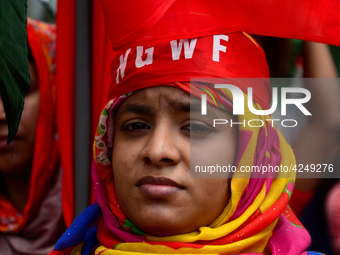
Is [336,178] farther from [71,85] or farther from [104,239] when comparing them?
[71,85]

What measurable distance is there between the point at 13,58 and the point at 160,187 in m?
0.50

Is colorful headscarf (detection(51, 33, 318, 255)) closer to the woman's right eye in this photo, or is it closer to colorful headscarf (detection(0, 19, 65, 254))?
the woman's right eye

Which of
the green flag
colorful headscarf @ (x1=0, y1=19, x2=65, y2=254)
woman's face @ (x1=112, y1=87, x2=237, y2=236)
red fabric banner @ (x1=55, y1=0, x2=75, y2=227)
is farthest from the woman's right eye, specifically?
colorful headscarf @ (x1=0, y1=19, x2=65, y2=254)

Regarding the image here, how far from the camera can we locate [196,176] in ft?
3.18

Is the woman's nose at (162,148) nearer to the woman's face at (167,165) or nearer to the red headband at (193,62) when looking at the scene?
the woman's face at (167,165)

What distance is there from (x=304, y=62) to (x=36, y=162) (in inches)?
47.7

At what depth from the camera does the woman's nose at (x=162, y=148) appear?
0.94 m

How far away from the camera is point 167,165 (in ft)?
3.18

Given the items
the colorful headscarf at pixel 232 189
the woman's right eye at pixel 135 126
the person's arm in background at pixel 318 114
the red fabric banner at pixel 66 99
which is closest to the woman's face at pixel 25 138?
the red fabric banner at pixel 66 99

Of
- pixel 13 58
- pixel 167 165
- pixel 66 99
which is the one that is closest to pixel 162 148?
pixel 167 165

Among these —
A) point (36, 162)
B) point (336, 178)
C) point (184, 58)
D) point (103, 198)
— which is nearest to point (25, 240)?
point (36, 162)

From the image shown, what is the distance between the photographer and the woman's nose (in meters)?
0.94

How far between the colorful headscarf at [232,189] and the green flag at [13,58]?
0.95ft

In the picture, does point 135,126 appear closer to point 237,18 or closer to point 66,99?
point 237,18
